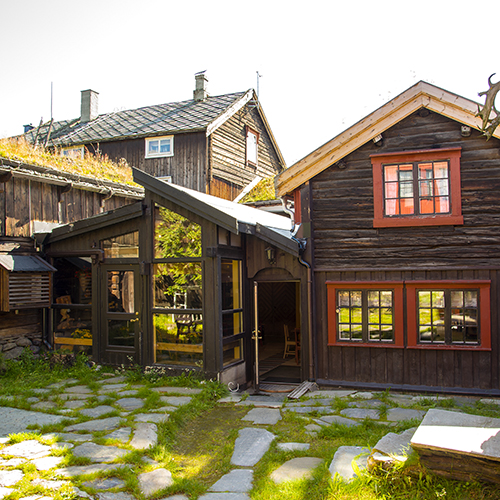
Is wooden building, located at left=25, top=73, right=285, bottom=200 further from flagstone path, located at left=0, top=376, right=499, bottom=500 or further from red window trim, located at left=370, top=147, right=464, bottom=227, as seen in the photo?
flagstone path, located at left=0, top=376, right=499, bottom=500

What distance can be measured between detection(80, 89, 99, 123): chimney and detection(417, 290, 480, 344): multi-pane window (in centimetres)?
2011

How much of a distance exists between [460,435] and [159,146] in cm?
1737

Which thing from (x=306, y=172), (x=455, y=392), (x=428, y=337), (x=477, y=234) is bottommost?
(x=455, y=392)

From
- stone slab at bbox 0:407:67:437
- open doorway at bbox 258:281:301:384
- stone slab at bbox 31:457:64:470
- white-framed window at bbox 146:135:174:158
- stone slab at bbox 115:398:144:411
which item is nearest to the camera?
stone slab at bbox 31:457:64:470

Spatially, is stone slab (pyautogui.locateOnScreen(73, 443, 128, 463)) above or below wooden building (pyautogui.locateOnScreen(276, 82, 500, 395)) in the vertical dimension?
below

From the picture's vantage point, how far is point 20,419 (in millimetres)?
6371

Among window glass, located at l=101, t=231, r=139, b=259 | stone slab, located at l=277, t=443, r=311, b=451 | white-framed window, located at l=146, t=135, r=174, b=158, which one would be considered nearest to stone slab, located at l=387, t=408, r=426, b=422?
stone slab, located at l=277, t=443, r=311, b=451

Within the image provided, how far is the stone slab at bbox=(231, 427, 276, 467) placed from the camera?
5.21 m

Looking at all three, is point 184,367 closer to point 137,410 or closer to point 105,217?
point 137,410

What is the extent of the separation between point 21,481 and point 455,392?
6.96m

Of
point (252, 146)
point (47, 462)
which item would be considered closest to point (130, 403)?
point (47, 462)

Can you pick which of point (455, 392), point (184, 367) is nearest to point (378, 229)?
point (455, 392)

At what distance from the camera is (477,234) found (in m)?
8.32

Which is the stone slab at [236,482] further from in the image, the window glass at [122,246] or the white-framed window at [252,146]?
the white-framed window at [252,146]
